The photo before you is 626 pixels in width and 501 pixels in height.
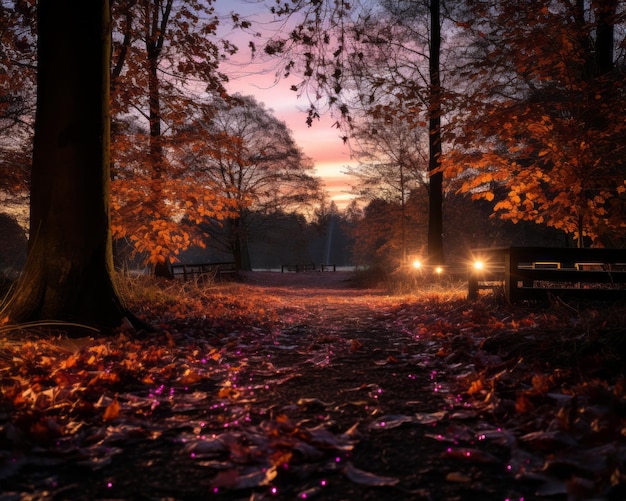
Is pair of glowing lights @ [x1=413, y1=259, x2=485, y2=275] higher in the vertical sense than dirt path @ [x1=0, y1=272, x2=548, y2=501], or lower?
higher

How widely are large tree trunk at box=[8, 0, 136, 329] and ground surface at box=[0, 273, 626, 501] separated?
669mm

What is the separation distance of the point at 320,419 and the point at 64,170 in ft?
14.2

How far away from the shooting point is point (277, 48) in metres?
6.12

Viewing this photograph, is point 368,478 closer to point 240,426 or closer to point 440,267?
point 240,426

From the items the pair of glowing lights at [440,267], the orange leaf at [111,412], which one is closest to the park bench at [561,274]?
the pair of glowing lights at [440,267]

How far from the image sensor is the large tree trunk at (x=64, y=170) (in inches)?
202

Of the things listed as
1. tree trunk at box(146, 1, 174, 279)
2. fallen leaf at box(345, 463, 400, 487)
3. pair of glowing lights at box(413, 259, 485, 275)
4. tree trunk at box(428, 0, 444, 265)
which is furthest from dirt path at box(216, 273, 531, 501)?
tree trunk at box(428, 0, 444, 265)

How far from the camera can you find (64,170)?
514 centimetres

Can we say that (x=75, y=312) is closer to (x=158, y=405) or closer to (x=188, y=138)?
(x=158, y=405)

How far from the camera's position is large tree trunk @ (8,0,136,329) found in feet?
16.8

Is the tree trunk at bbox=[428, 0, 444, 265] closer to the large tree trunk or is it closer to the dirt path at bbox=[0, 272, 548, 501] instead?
the dirt path at bbox=[0, 272, 548, 501]

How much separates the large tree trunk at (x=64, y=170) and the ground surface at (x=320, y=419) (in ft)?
2.20

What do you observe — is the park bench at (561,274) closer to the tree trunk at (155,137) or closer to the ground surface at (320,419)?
the ground surface at (320,419)

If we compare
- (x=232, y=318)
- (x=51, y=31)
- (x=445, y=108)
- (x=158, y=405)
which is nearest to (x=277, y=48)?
(x=51, y=31)
